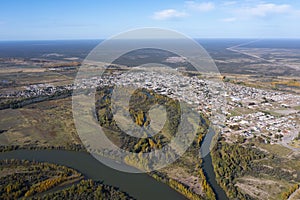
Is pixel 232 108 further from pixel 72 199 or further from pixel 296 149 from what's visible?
pixel 72 199

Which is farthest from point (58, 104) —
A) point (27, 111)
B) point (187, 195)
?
point (187, 195)

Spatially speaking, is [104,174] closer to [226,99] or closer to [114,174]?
[114,174]

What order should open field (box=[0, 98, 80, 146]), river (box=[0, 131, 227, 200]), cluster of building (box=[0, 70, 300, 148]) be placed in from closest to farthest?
river (box=[0, 131, 227, 200]) → open field (box=[0, 98, 80, 146]) → cluster of building (box=[0, 70, 300, 148])

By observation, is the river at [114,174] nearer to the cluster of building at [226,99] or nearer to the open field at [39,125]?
the open field at [39,125]

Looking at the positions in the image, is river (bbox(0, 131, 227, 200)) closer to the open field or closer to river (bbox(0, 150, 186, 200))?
river (bbox(0, 150, 186, 200))

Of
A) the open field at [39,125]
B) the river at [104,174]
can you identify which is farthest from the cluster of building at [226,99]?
the river at [104,174]

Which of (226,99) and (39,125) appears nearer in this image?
(39,125)

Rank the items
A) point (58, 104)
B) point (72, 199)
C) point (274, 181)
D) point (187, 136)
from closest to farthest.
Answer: point (72, 199) → point (274, 181) → point (187, 136) → point (58, 104)

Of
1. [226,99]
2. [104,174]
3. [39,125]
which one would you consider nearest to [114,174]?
[104,174]

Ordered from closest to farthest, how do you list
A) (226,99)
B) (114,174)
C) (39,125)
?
1. (114,174)
2. (39,125)
3. (226,99)

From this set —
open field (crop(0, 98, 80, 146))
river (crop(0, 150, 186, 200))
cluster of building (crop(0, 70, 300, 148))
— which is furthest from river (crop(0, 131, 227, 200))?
cluster of building (crop(0, 70, 300, 148))

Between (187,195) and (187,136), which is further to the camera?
(187,136)
